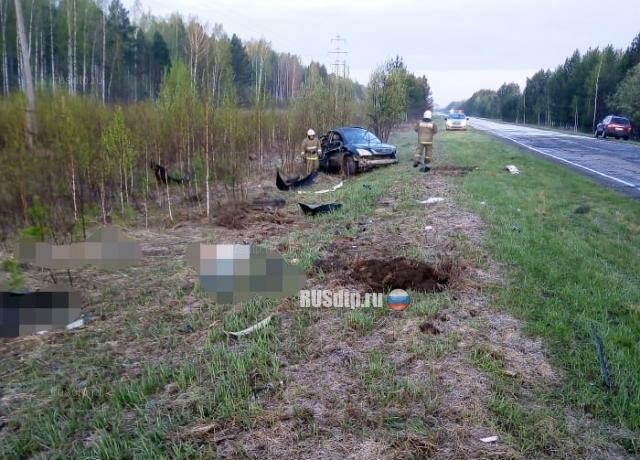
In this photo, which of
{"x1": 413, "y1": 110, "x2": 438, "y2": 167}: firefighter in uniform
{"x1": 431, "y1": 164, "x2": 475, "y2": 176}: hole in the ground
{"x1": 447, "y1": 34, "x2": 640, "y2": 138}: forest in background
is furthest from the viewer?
{"x1": 447, "y1": 34, "x2": 640, "y2": 138}: forest in background

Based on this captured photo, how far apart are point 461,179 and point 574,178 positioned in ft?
9.98

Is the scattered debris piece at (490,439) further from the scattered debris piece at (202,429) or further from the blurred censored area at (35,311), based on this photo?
the blurred censored area at (35,311)

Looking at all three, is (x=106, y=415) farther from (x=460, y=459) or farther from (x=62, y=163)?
(x=62, y=163)

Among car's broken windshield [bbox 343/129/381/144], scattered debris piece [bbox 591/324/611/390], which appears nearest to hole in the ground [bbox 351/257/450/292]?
scattered debris piece [bbox 591/324/611/390]

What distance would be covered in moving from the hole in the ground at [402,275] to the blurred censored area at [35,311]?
2752 millimetres

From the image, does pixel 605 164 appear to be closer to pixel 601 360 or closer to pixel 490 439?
pixel 601 360

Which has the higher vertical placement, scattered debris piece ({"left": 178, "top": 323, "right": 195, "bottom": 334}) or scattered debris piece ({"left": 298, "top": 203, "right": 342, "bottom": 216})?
scattered debris piece ({"left": 298, "top": 203, "right": 342, "bottom": 216})

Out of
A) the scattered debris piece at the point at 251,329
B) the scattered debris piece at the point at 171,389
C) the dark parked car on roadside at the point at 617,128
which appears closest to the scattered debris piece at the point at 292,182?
the scattered debris piece at the point at 251,329

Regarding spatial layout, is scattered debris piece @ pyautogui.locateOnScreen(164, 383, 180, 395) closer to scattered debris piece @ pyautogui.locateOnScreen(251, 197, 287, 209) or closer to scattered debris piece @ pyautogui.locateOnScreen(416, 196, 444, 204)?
scattered debris piece @ pyautogui.locateOnScreen(416, 196, 444, 204)

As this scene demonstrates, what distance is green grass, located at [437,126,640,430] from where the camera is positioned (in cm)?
305

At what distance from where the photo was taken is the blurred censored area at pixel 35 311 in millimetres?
4070

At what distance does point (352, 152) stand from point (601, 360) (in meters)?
11.6

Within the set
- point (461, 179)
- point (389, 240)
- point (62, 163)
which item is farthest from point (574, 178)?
point (62, 163)

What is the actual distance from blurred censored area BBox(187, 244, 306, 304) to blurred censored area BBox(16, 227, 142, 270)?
1.23 m
